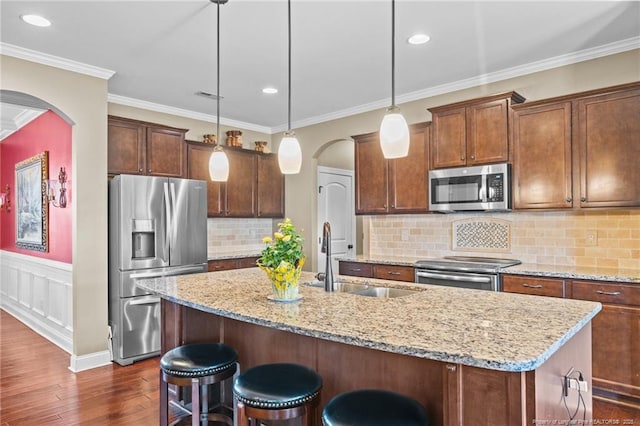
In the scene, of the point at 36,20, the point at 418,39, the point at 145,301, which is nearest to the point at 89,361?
the point at 145,301

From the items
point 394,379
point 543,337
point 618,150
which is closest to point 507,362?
point 543,337

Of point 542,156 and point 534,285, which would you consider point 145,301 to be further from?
point 542,156

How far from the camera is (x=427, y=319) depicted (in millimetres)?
1690

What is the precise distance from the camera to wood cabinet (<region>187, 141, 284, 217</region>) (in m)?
5.11

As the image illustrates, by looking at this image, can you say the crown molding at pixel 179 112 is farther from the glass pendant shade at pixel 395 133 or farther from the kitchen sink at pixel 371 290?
the glass pendant shade at pixel 395 133

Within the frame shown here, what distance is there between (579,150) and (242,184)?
386 cm

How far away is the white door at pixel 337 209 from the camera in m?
5.85

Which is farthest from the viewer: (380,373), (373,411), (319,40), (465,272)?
(465,272)

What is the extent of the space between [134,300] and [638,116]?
14.9ft

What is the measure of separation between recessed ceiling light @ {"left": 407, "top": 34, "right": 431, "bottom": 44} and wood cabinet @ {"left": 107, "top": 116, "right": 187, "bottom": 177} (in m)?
2.86

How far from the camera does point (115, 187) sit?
3.93 metres

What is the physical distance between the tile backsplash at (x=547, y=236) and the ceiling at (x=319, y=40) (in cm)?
135

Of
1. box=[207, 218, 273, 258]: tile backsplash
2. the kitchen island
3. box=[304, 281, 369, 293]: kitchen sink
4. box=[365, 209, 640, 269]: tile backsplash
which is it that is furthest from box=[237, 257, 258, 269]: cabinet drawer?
box=[304, 281, 369, 293]: kitchen sink

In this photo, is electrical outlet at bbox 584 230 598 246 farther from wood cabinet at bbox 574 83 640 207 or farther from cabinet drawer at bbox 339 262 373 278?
cabinet drawer at bbox 339 262 373 278
